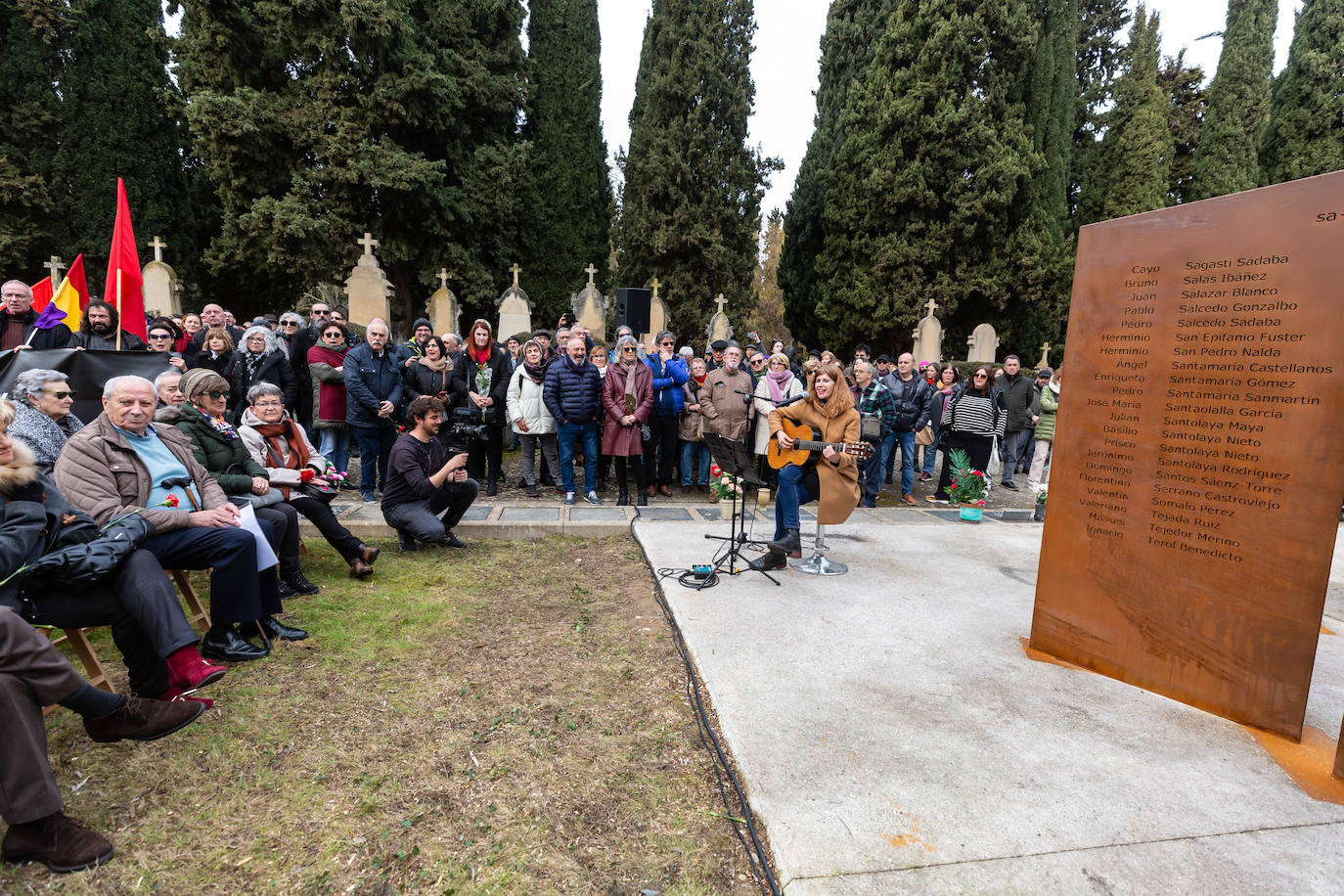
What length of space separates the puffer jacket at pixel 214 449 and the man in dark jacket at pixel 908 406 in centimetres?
719

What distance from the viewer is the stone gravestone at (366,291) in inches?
522

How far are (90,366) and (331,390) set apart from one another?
260cm

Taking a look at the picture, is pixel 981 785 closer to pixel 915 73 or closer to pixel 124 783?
pixel 124 783

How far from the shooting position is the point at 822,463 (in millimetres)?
5203

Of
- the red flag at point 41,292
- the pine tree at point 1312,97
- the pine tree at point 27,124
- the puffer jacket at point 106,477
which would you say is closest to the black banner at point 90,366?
the puffer jacket at point 106,477

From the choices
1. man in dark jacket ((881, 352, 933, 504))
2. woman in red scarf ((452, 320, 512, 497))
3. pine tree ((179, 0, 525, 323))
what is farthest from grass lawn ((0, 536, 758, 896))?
pine tree ((179, 0, 525, 323))

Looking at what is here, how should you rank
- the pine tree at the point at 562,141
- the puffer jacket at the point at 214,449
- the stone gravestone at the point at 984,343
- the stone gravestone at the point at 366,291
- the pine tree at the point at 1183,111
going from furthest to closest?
the pine tree at the point at 1183,111
the pine tree at the point at 562,141
the stone gravestone at the point at 984,343
the stone gravestone at the point at 366,291
the puffer jacket at the point at 214,449

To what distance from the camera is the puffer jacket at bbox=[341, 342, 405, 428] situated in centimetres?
695

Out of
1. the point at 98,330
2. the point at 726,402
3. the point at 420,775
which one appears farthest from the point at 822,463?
the point at 98,330

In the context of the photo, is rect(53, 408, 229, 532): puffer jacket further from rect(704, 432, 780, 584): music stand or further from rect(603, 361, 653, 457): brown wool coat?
rect(603, 361, 653, 457): brown wool coat

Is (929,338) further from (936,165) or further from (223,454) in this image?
(223,454)

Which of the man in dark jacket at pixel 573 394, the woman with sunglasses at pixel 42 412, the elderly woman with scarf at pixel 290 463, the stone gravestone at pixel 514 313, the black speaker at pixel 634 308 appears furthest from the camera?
the stone gravestone at pixel 514 313

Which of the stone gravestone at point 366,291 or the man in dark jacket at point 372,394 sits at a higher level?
the stone gravestone at point 366,291

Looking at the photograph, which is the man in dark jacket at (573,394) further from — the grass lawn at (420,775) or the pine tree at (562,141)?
the pine tree at (562,141)
